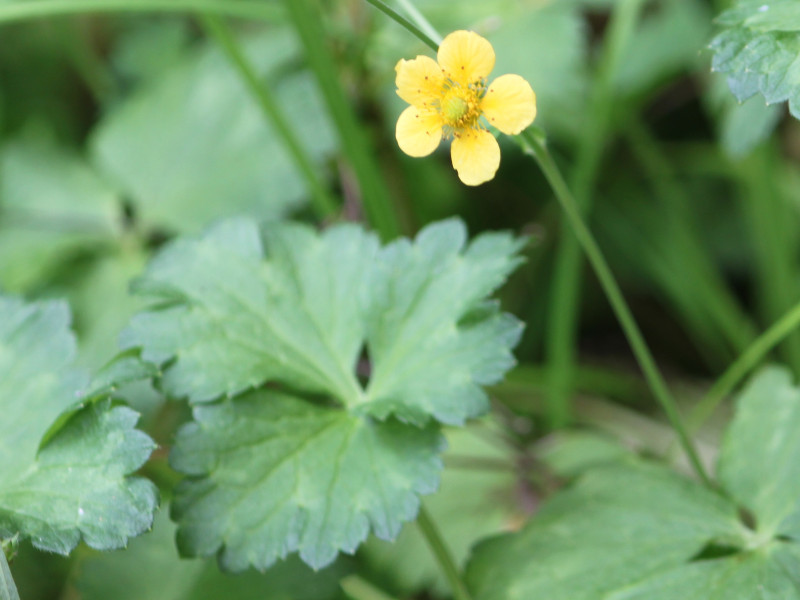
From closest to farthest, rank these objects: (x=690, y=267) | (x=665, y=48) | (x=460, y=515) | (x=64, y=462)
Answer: (x=64, y=462) < (x=460, y=515) < (x=690, y=267) < (x=665, y=48)

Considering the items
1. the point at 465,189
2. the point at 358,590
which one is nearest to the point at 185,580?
the point at 358,590

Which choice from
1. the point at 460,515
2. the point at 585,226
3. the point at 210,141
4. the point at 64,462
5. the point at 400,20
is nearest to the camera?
the point at 400,20

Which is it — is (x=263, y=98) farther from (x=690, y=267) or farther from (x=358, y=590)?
(x=690, y=267)

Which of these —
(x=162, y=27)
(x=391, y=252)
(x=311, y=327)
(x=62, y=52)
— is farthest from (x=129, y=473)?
(x=62, y=52)

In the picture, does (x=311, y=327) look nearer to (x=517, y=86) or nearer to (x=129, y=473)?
(x=129, y=473)

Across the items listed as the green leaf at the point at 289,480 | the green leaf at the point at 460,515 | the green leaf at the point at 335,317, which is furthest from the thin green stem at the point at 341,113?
the green leaf at the point at 289,480

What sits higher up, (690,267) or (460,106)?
(460,106)
